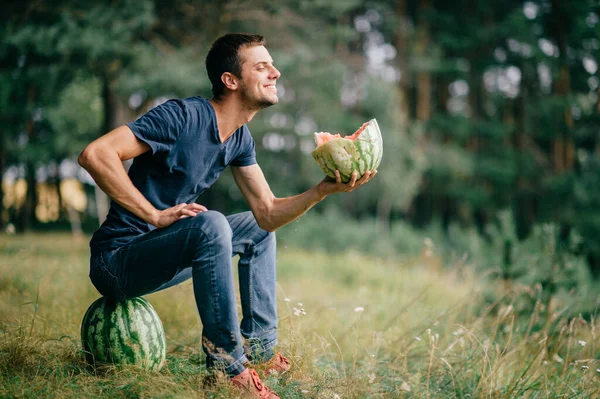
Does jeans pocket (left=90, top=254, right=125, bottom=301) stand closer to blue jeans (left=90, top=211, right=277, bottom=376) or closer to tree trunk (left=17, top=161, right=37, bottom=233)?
blue jeans (left=90, top=211, right=277, bottom=376)

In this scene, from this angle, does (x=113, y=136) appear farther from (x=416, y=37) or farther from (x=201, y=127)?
(x=416, y=37)

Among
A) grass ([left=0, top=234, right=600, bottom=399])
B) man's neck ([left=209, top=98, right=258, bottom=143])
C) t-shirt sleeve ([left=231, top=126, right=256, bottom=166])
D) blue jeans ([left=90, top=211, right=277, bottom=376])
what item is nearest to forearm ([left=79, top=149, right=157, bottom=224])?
blue jeans ([left=90, top=211, right=277, bottom=376])

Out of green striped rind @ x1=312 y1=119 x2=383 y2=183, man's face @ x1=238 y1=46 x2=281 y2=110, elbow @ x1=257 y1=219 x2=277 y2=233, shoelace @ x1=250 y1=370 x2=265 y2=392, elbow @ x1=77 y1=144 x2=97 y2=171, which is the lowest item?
shoelace @ x1=250 y1=370 x2=265 y2=392

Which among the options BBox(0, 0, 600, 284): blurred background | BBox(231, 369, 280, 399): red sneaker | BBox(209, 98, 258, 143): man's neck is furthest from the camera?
BBox(0, 0, 600, 284): blurred background

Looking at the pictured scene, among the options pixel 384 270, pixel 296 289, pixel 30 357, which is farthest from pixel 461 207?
pixel 30 357

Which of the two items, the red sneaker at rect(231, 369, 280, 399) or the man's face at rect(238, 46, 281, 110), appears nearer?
the red sneaker at rect(231, 369, 280, 399)

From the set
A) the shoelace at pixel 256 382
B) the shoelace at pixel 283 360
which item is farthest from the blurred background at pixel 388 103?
the shoelace at pixel 256 382

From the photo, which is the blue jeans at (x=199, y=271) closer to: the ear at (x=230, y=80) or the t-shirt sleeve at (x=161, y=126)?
the t-shirt sleeve at (x=161, y=126)

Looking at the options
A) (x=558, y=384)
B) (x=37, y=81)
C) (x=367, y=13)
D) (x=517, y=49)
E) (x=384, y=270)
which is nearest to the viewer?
(x=558, y=384)

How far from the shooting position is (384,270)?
343 inches

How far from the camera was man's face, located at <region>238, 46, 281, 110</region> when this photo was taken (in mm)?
3066

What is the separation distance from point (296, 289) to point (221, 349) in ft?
15.2

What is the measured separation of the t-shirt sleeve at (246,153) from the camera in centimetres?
330

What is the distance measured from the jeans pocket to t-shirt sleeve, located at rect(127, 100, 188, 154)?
2.19 ft
